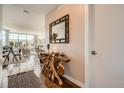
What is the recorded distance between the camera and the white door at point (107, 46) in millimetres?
1661

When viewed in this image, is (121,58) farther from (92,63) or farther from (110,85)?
(92,63)

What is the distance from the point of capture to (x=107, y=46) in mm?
1883

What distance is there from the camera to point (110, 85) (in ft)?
6.03

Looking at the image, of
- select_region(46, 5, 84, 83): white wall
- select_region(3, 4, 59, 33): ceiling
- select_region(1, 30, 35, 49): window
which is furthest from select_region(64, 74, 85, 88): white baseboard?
select_region(1, 30, 35, 49): window

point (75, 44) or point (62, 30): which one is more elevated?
point (62, 30)

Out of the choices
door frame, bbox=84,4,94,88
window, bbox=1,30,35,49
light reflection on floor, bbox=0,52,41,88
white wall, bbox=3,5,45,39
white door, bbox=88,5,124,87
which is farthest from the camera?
window, bbox=1,30,35,49

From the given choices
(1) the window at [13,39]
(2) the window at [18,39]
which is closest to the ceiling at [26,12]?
(2) the window at [18,39]

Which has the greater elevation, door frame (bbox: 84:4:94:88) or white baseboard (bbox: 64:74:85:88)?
door frame (bbox: 84:4:94:88)

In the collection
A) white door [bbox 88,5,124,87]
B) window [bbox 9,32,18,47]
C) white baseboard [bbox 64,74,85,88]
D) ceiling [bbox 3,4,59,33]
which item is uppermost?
ceiling [bbox 3,4,59,33]

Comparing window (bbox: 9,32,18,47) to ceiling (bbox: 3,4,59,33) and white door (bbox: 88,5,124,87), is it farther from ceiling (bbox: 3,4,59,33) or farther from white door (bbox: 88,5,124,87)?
white door (bbox: 88,5,124,87)

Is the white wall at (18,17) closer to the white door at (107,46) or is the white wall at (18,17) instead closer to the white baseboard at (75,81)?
the white baseboard at (75,81)

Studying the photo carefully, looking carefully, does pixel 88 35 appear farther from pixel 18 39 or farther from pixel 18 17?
pixel 18 39

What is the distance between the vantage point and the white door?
1661mm

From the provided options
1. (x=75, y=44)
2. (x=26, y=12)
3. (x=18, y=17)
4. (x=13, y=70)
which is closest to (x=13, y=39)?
(x=18, y=17)
